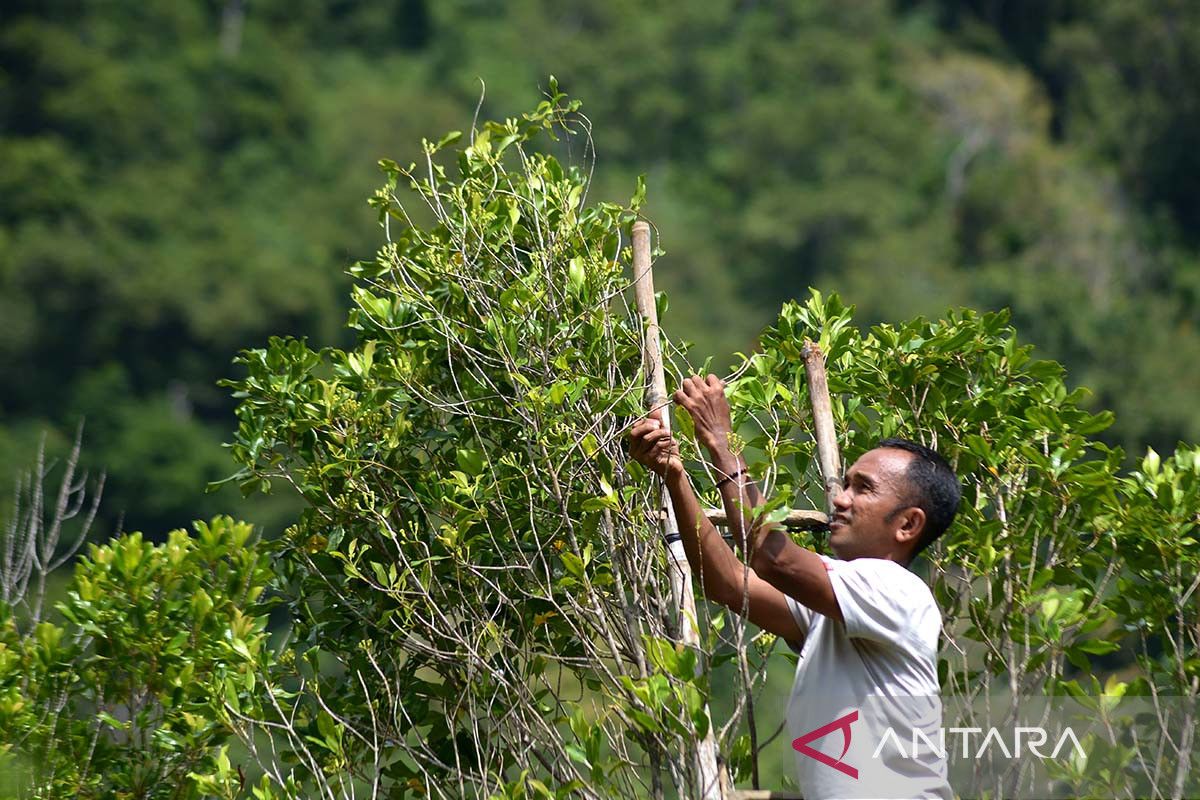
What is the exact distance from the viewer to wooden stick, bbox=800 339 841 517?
3.76m

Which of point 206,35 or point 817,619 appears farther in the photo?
Answer: point 206,35

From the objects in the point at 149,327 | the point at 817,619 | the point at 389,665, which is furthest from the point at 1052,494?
the point at 149,327

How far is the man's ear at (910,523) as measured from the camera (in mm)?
3570

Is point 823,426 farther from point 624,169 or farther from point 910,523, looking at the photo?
point 624,169

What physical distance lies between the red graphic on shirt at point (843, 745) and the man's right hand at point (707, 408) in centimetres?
59

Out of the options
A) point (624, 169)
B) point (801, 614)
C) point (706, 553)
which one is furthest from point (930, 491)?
point (624, 169)

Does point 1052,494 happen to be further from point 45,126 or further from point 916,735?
point 45,126

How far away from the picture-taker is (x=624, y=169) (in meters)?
53.2

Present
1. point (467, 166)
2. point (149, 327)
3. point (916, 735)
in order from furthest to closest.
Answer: point (149, 327)
point (467, 166)
point (916, 735)

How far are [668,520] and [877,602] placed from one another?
0.70 metres

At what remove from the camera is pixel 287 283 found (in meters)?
44.0

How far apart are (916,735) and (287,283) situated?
136 feet

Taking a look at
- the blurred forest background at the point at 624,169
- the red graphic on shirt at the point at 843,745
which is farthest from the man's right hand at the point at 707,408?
the blurred forest background at the point at 624,169

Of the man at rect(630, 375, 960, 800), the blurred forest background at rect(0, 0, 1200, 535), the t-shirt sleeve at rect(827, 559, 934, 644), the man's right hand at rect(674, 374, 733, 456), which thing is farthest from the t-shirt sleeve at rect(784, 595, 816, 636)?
the blurred forest background at rect(0, 0, 1200, 535)
